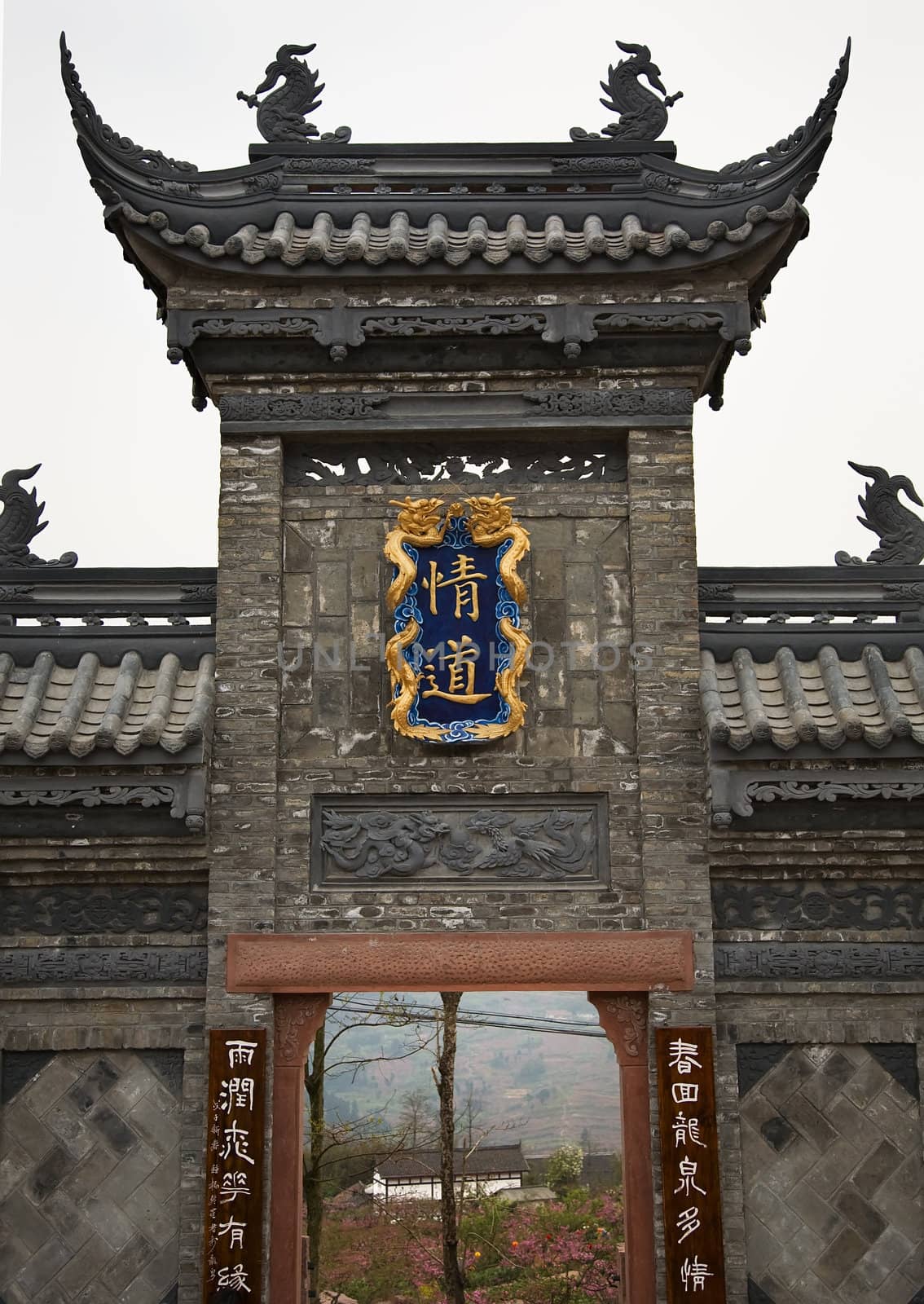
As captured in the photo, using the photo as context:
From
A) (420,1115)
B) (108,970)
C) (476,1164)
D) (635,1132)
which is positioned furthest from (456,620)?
(420,1115)

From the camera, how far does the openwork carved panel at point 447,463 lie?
8688 mm

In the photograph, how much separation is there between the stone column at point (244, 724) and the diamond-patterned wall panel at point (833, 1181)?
2.86 m

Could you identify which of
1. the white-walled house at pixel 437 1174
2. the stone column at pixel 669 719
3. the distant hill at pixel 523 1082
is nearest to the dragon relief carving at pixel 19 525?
the stone column at pixel 669 719

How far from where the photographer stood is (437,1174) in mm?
19266

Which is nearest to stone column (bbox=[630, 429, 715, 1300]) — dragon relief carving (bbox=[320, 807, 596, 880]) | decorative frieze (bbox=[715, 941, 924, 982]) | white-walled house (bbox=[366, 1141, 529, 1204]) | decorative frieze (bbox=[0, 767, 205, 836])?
decorative frieze (bbox=[715, 941, 924, 982])

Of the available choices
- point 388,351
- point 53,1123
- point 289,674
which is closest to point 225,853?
point 289,674

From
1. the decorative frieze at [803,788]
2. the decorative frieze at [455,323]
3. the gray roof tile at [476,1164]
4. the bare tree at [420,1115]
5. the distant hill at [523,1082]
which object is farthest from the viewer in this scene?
the distant hill at [523,1082]

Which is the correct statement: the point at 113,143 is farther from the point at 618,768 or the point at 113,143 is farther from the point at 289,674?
the point at 618,768

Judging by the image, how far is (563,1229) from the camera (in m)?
17.3

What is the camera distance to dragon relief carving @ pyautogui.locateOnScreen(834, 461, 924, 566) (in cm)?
896

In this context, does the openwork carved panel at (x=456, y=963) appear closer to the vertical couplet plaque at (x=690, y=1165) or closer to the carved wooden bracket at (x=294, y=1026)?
the carved wooden bracket at (x=294, y=1026)

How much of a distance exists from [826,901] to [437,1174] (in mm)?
12879

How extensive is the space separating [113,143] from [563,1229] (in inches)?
558

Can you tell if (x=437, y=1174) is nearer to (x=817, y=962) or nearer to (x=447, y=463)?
(x=817, y=962)
